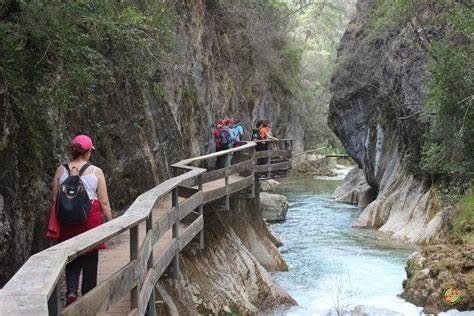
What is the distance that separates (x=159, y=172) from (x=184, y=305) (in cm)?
380

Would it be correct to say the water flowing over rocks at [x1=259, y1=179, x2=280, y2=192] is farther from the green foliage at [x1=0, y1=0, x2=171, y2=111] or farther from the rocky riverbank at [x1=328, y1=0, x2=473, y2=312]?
the green foliage at [x1=0, y1=0, x2=171, y2=111]

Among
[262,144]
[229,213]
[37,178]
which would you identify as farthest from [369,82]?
[37,178]

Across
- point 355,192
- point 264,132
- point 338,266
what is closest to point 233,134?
point 264,132

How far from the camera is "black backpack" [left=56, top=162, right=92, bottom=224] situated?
181 inches

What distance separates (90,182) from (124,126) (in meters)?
5.65

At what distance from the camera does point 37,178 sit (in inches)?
266

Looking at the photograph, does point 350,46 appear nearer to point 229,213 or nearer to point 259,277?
point 229,213

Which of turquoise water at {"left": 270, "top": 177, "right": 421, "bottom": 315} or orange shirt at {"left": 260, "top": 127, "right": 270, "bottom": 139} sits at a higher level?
orange shirt at {"left": 260, "top": 127, "right": 270, "bottom": 139}

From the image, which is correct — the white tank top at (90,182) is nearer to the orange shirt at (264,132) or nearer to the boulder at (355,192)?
the orange shirt at (264,132)

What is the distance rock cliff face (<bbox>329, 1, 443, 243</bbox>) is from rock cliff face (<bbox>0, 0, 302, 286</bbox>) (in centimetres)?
660

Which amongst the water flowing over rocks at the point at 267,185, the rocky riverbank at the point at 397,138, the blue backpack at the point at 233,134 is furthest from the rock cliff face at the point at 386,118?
the water flowing over rocks at the point at 267,185

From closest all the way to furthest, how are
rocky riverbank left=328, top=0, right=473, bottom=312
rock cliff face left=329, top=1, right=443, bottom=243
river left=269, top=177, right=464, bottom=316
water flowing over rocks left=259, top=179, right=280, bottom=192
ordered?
rocky riverbank left=328, top=0, right=473, bottom=312 < river left=269, top=177, right=464, bottom=316 < rock cliff face left=329, top=1, right=443, bottom=243 < water flowing over rocks left=259, top=179, right=280, bottom=192

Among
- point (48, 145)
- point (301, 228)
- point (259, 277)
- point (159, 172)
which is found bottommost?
point (301, 228)

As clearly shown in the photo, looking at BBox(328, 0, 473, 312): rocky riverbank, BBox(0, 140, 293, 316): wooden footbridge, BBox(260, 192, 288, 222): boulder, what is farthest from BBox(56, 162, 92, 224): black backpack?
BBox(260, 192, 288, 222): boulder
